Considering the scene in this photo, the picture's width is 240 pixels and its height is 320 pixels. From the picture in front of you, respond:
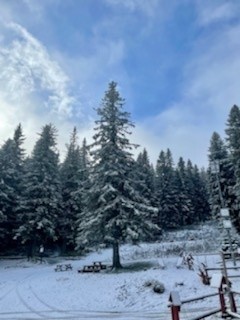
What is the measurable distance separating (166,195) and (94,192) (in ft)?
121

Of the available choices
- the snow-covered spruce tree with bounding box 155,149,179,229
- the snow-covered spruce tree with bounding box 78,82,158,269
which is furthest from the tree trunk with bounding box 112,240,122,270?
the snow-covered spruce tree with bounding box 155,149,179,229

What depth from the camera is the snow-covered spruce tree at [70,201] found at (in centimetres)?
4112

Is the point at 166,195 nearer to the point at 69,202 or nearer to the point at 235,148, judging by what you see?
the point at 69,202

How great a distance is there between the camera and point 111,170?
84.2ft

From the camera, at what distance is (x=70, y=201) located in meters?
42.6

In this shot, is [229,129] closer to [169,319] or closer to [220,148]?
[220,148]

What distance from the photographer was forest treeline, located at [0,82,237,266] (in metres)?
25.0

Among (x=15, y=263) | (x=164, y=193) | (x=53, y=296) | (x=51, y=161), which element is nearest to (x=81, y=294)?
(x=53, y=296)

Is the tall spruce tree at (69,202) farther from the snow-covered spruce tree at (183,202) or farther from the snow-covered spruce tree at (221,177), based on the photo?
the snow-covered spruce tree at (183,202)

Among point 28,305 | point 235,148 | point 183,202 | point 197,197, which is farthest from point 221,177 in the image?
point 28,305

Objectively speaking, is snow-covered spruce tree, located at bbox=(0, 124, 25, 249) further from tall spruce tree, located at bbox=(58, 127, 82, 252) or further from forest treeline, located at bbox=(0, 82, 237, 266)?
tall spruce tree, located at bbox=(58, 127, 82, 252)

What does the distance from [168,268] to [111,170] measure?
8.78 meters

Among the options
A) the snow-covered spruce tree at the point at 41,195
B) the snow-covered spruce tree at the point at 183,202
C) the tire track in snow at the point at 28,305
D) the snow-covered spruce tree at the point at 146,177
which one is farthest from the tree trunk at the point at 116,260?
the snow-covered spruce tree at the point at 183,202

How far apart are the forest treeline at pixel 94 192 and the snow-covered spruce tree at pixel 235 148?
0.23 meters
